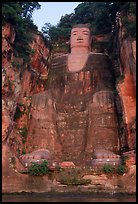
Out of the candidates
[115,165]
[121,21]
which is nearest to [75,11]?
[121,21]

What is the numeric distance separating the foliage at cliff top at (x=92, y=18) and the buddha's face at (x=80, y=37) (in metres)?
1.82

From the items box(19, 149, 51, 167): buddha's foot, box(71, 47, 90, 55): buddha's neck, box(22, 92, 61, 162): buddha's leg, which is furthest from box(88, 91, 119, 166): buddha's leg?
box(71, 47, 90, 55): buddha's neck

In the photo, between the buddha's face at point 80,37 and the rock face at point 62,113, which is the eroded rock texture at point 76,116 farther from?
the buddha's face at point 80,37

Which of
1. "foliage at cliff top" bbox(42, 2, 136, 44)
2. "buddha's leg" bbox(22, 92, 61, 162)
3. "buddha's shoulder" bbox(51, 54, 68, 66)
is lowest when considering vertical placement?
"buddha's leg" bbox(22, 92, 61, 162)

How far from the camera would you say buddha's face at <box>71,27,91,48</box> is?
100ft

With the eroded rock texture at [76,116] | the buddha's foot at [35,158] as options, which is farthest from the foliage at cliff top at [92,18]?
the buddha's foot at [35,158]

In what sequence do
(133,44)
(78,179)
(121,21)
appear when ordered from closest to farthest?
(78,179) < (133,44) < (121,21)

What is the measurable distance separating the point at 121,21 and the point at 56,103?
6687 millimetres

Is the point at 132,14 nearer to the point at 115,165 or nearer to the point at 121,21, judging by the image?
the point at 121,21

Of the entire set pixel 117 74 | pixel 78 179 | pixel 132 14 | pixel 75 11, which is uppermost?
pixel 75 11

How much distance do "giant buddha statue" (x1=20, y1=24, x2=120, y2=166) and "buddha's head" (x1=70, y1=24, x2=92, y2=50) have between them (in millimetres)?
1631

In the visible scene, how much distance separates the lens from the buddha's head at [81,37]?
100ft

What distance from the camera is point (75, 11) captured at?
3975 centimetres

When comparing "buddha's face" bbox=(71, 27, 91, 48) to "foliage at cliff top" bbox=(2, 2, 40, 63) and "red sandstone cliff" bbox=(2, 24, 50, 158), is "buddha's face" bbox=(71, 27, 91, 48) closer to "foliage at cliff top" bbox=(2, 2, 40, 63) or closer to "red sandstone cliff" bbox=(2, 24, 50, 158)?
"red sandstone cliff" bbox=(2, 24, 50, 158)
